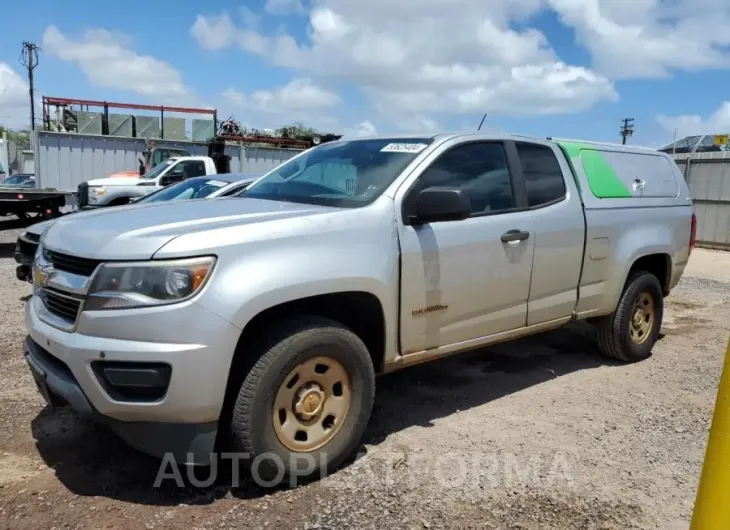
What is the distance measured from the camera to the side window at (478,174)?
13.1 ft

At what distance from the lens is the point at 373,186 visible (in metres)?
3.77

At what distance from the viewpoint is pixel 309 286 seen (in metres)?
3.12

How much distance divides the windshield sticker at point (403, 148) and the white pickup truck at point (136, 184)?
9.13 meters

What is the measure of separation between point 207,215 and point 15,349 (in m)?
3.25

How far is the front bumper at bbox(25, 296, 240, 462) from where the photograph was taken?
2.77 m

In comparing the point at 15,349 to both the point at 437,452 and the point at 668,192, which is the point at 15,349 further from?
the point at 668,192

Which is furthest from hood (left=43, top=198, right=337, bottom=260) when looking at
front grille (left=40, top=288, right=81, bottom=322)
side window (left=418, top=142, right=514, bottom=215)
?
side window (left=418, top=142, right=514, bottom=215)

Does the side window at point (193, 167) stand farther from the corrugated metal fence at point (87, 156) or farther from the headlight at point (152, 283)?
the headlight at point (152, 283)

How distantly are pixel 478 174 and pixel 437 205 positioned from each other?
0.82 meters

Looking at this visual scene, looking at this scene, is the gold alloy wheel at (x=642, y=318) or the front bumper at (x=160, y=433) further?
the gold alloy wheel at (x=642, y=318)

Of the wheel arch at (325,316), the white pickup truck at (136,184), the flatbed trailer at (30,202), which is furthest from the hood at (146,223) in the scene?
the white pickup truck at (136,184)

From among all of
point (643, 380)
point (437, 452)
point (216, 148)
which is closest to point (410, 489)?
point (437, 452)

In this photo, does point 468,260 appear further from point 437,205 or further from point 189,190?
point 189,190

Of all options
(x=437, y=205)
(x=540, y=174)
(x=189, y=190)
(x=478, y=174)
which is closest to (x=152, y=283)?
(x=437, y=205)
